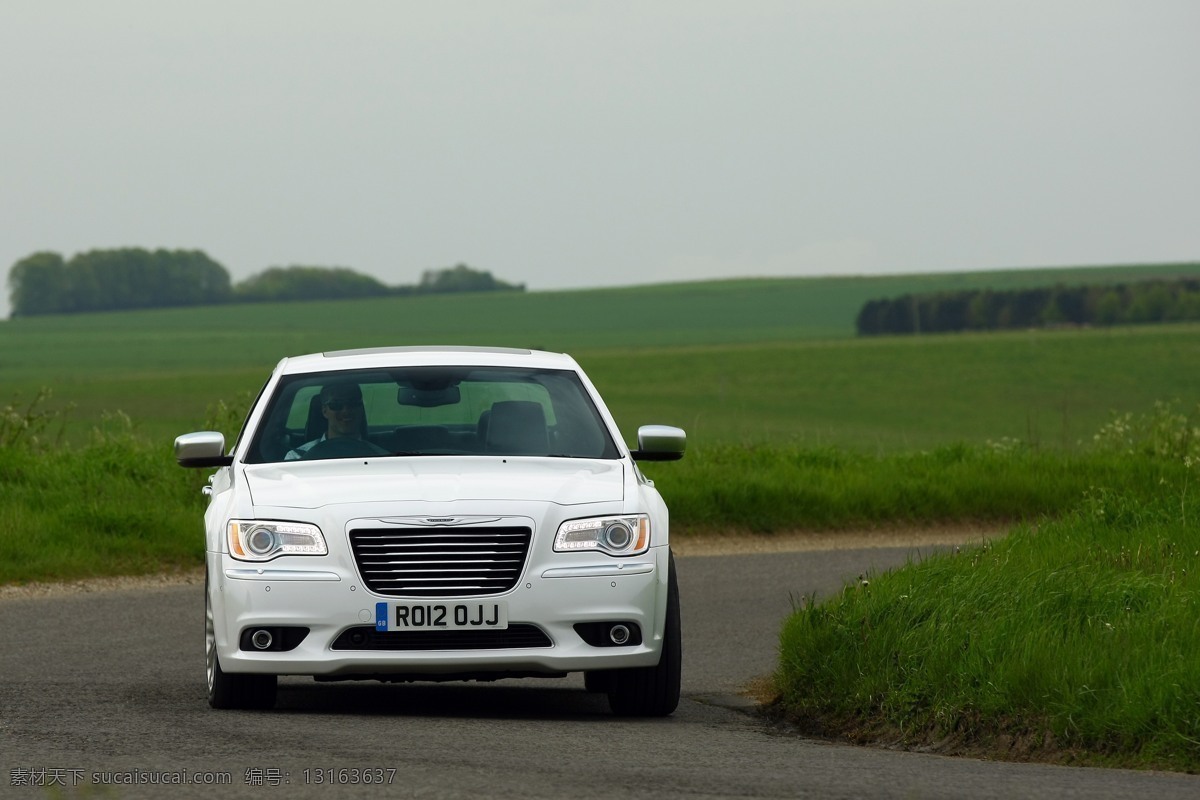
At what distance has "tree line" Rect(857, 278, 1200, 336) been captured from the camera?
96125 mm

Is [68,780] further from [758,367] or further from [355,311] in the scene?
[355,311]

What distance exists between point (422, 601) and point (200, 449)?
1.84 meters

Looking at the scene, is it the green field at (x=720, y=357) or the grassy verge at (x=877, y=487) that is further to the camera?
the green field at (x=720, y=357)

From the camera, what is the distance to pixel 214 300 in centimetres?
13712

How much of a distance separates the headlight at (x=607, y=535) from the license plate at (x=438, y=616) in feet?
1.26

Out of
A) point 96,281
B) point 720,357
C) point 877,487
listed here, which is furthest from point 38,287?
point 877,487

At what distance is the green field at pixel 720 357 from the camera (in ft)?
187

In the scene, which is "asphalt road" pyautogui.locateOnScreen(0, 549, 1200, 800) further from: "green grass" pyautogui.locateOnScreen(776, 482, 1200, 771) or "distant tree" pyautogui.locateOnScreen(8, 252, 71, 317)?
"distant tree" pyautogui.locateOnScreen(8, 252, 71, 317)

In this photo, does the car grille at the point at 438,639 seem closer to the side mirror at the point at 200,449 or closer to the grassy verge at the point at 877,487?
the side mirror at the point at 200,449

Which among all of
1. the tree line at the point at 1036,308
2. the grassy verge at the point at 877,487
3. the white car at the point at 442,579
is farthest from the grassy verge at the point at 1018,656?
the tree line at the point at 1036,308

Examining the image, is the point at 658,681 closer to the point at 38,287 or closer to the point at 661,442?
the point at 661,442

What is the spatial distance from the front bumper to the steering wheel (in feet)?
3.52

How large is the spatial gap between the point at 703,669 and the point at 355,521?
3505 millimetres

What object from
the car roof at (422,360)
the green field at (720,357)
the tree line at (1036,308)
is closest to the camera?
the car roof at (422,360)
